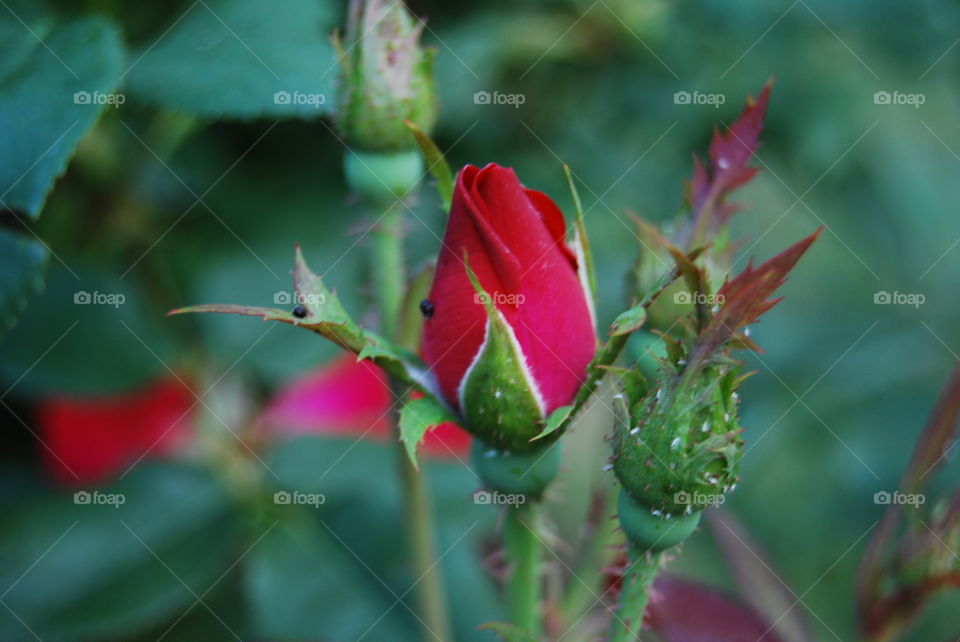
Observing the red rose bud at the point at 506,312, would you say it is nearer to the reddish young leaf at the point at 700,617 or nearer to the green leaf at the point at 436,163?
the green leaf at the point at 436,163

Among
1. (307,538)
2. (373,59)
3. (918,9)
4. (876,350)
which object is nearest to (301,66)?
(373,59)

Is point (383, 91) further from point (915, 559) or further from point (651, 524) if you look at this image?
point (915, 559)

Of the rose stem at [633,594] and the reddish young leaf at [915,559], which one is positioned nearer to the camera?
the rose stem at [633,594]

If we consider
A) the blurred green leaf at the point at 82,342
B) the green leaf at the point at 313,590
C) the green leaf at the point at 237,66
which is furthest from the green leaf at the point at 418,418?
the blurred green leaf at the point at 82,342

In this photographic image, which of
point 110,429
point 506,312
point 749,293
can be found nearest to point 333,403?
point 110,429

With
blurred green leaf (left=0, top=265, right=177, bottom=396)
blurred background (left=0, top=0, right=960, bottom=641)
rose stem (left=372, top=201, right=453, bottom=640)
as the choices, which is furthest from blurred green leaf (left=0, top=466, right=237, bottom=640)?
rose stem (left=372, top=201, right=453, bottom=640)

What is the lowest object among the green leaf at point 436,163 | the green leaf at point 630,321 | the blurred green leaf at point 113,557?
the blurred green leaf at point 113,557

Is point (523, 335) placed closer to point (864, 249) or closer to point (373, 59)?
point (373, 59)
